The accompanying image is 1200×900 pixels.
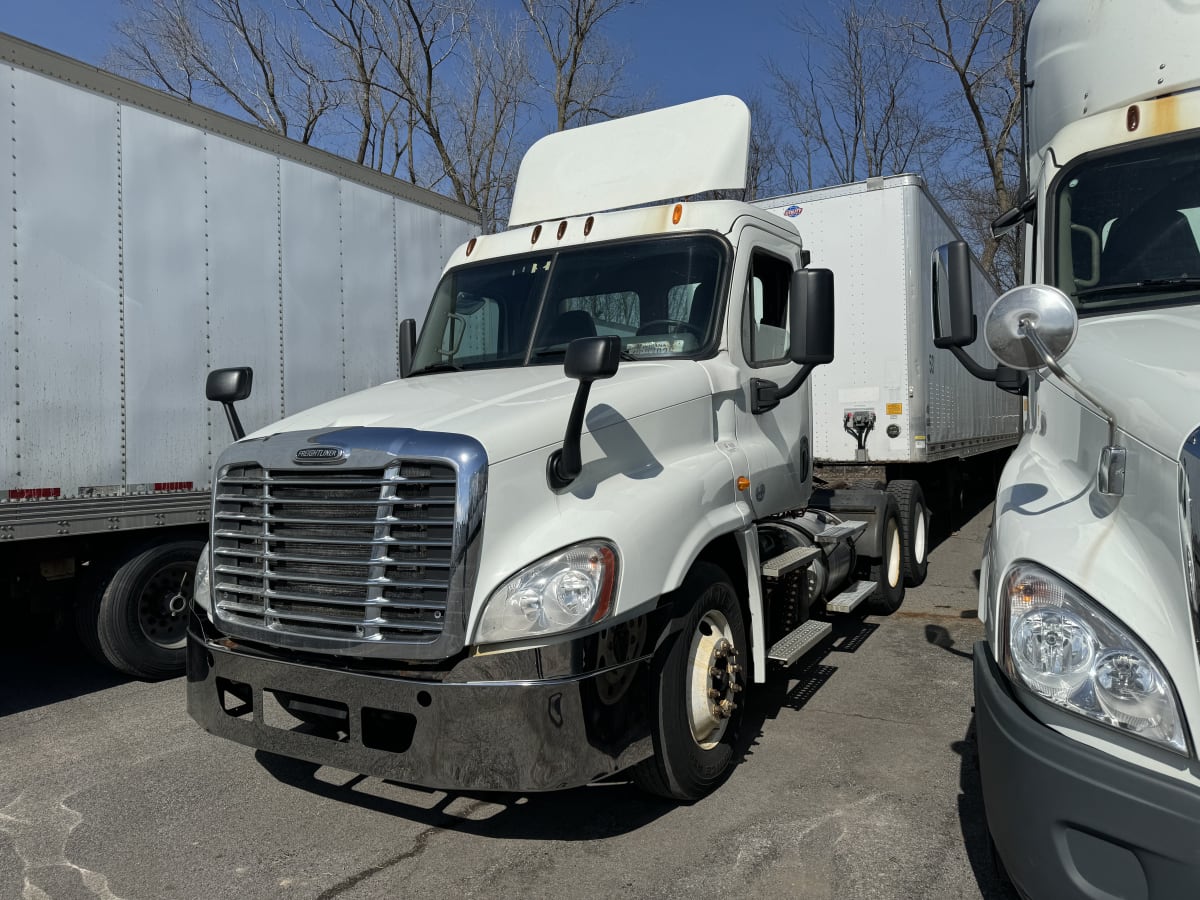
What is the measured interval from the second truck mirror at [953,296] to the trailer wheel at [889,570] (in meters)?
3.52

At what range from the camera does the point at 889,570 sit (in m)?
7.50

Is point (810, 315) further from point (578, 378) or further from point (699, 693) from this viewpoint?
point (699, 693)

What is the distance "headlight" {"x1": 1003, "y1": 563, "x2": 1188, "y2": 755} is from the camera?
6.68ft

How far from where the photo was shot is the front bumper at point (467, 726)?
2920 millimetres

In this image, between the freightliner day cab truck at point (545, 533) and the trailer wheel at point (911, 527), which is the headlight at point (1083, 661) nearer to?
the freightliner day cab truck at point (545, 533)

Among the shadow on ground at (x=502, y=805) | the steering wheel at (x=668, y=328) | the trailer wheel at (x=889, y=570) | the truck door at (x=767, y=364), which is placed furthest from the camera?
the trailer wheel at (x=889, y=570)

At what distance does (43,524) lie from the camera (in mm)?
5031

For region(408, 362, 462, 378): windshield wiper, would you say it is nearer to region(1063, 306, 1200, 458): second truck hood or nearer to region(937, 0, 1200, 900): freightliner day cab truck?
region(937, 0, 1200, 900): freightliner day cab truck

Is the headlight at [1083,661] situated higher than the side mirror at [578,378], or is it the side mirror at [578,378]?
the side mirror at [578,378]

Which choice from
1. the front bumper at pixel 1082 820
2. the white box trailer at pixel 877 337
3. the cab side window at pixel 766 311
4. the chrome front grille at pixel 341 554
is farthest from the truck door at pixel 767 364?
the white box trailer at pixel 877 337

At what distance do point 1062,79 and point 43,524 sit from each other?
5.91 meters

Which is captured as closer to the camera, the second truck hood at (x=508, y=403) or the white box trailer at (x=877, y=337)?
the second truck hood at (x=508, y=403)

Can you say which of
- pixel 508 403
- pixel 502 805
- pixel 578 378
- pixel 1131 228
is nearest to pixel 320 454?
pixel 508 403

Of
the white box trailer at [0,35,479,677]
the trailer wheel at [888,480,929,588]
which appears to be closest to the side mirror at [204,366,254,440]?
the white box trailer at [0,35,479,677]
